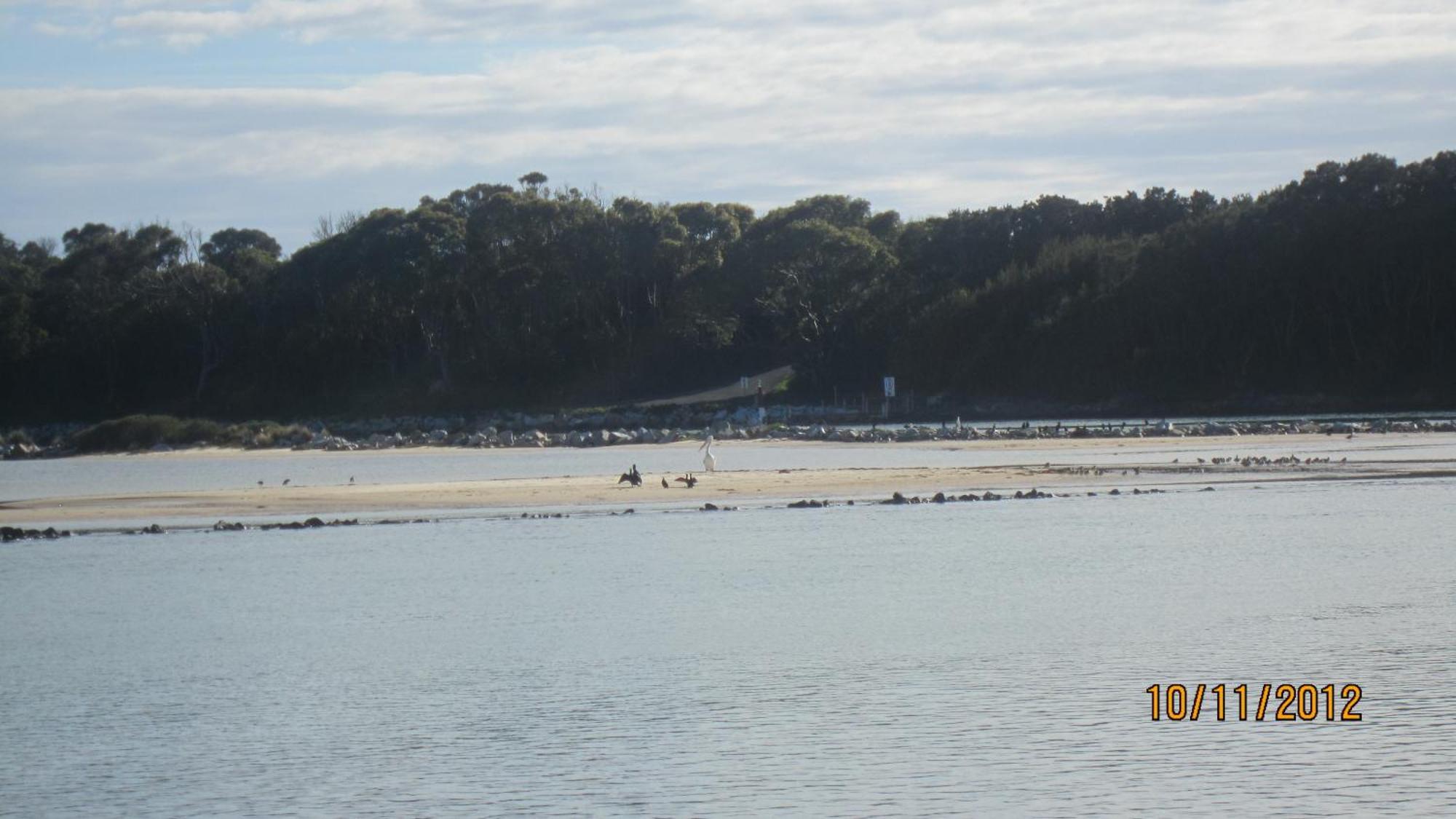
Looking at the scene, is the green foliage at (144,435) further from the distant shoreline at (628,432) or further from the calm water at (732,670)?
the calm water at (732,670)

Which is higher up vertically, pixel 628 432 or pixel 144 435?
pixel 144 435

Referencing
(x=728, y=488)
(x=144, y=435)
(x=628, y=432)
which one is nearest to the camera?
(x=728, y=488)

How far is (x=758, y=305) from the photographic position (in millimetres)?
76062

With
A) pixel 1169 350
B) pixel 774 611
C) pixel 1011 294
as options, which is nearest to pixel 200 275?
pixel 1011 294

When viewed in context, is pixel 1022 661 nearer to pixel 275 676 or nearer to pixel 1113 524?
pixel 275 676

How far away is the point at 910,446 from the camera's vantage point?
44.2m

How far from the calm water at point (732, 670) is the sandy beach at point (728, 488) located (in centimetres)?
486

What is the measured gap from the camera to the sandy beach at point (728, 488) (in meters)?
27.6
